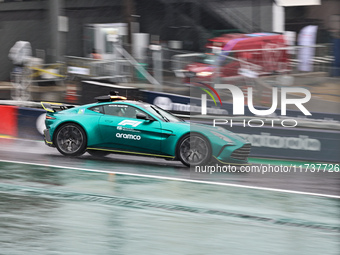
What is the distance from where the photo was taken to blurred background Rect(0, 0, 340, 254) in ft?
19.6

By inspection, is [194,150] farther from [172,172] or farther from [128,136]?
[128,136]

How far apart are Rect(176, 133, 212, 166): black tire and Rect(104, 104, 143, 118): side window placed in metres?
1.08

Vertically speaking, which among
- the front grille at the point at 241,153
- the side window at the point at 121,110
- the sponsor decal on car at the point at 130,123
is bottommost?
the front grille at the point at 241,153

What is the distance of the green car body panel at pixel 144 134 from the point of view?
9961mm

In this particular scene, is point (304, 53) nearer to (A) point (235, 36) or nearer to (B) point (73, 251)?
(A) point (235, 36)

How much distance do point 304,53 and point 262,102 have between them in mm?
1423

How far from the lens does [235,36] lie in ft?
47.7

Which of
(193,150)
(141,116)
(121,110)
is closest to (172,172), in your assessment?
(193,150)

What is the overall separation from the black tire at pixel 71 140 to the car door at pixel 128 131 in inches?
18.1

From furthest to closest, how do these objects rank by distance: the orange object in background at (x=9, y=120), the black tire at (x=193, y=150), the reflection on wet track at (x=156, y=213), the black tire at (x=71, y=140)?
the orange object in background at (x=9, y=120) < the black tire at (x=71, y=140) < the black tire at (x=193, y=150) < the reflection on wet track at (x=156, y=213)

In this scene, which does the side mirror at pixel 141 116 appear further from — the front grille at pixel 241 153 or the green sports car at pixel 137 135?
the front grille at pixel 241 153

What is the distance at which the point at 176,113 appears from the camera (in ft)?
44.6

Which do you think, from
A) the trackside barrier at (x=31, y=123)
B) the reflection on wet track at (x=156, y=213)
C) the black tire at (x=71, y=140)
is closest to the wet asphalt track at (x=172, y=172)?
the reflection on wet track at (x=156, y=213)

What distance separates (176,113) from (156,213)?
6946 millimetres
